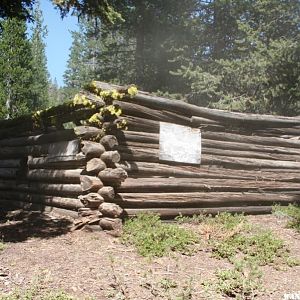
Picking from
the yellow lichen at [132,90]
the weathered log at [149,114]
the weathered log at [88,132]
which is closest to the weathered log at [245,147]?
the weathered log at [149,114]

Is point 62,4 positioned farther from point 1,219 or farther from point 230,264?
point 230,264

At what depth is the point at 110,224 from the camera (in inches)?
322

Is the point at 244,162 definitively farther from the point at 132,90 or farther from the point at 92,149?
the point at 92,149

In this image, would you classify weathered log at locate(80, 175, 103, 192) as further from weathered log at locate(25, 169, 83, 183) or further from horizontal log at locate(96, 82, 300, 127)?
horizontal log at locate(96, 82, 300, 127)

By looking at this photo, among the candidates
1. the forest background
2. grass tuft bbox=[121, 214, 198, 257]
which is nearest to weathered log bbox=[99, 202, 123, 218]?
grass tuft bbox=[121, 214, 198, 257]

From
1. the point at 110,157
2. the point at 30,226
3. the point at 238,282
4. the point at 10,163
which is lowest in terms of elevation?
the point at 238,282

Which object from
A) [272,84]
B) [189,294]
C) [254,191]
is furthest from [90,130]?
[272,84]

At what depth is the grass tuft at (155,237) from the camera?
24.1 feet

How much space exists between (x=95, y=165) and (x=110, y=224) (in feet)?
3.75

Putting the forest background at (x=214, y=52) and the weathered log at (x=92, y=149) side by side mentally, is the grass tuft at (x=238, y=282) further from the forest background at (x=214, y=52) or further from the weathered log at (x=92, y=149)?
the forest background at (x=214, y=52)

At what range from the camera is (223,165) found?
→ 1061cm

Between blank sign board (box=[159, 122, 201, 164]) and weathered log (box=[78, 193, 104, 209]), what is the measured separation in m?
1.79

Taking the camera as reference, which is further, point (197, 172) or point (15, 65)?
point (15, 65)

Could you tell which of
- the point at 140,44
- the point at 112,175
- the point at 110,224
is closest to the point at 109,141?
the point at 112,175
